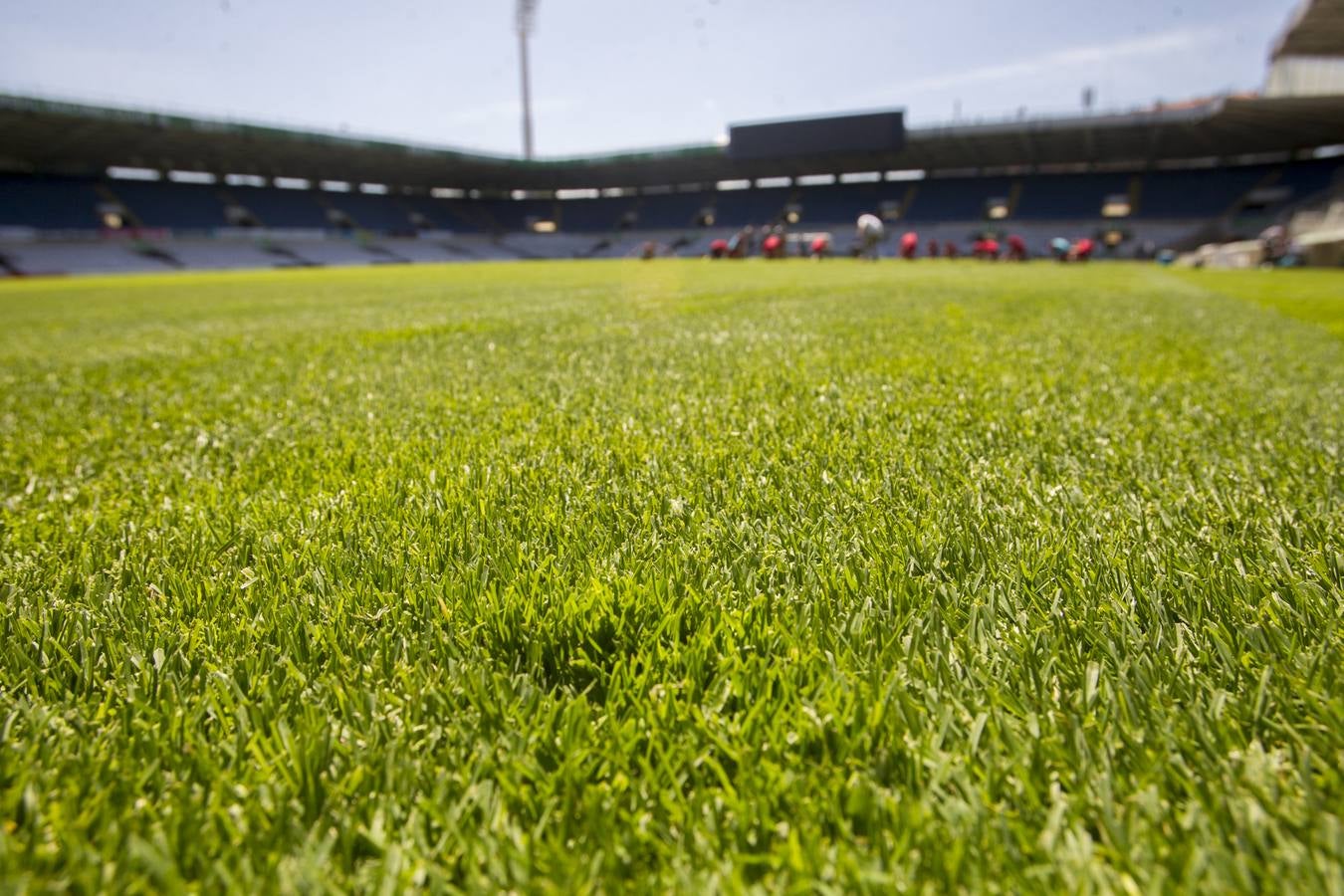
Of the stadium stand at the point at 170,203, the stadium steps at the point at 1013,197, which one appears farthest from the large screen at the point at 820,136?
the stadium stand at the point at 170,203

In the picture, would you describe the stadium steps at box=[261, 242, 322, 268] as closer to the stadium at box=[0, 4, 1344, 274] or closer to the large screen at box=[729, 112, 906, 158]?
the stadium at box=[0, 4, 1344, 274]

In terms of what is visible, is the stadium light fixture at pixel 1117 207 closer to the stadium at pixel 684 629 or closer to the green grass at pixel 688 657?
the stadium at pixel 684 629

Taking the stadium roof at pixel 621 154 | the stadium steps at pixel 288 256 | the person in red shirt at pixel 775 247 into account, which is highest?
the stadium roof at pixel 621 154

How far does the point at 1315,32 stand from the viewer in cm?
2397

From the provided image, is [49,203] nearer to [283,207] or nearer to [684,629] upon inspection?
[283,207]

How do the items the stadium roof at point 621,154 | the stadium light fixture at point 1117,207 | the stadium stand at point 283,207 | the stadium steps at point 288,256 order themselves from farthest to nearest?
the stadium stand at point 283,207 < the stadium light fixture at point 1117,207 < the stadium steps at point 288,256 < the stadium roof at point 621,154

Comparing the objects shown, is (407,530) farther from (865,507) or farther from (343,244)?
(343,244)

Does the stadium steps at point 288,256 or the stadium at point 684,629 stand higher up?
the stadium at point 684,629

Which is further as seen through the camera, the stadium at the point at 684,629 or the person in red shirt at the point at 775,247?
the person in red shirt at the point at 775,247

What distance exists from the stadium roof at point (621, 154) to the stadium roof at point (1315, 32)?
437 cm

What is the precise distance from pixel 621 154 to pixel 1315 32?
34937 mm

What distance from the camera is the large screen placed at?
40.9 meters

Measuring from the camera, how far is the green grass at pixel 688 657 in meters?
0.66

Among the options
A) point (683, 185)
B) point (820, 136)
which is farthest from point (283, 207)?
point (820, 136)
